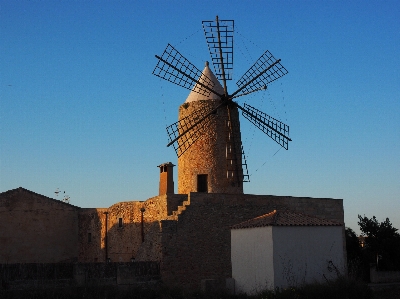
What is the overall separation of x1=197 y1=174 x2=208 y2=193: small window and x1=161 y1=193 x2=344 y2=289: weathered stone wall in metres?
2.03

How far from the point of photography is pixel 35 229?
944 inches

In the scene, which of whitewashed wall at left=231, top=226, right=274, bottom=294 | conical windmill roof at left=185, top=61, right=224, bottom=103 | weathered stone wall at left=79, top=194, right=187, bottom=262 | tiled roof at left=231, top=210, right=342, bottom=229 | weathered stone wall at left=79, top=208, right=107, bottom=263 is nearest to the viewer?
whitewashed wall at left=231, top=226, right=274, bottom=294

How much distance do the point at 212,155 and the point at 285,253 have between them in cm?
648

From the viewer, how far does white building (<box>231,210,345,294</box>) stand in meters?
15.8

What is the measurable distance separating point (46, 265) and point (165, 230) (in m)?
3.79

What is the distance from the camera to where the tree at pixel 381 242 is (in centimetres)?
2309

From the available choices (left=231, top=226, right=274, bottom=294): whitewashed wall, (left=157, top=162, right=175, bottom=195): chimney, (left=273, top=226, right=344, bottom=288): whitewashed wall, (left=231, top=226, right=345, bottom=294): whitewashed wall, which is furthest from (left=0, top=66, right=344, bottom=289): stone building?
(left=273, top=226, right=344, bottom=288): whitewashed wall

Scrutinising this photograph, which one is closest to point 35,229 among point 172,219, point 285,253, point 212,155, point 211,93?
point 172,219

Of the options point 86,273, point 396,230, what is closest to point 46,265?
point 86,273

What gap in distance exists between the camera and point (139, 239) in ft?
70.6

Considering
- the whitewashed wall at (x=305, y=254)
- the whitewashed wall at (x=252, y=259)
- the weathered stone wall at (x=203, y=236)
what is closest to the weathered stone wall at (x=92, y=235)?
the weathered stone wall at (x=203, y=236)

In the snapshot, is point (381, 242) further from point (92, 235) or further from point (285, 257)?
point (92, 235)

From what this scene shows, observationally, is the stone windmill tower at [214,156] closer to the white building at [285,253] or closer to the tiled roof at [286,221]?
the tiled roof at [286,221]

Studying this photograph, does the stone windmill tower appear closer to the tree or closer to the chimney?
the chimney
